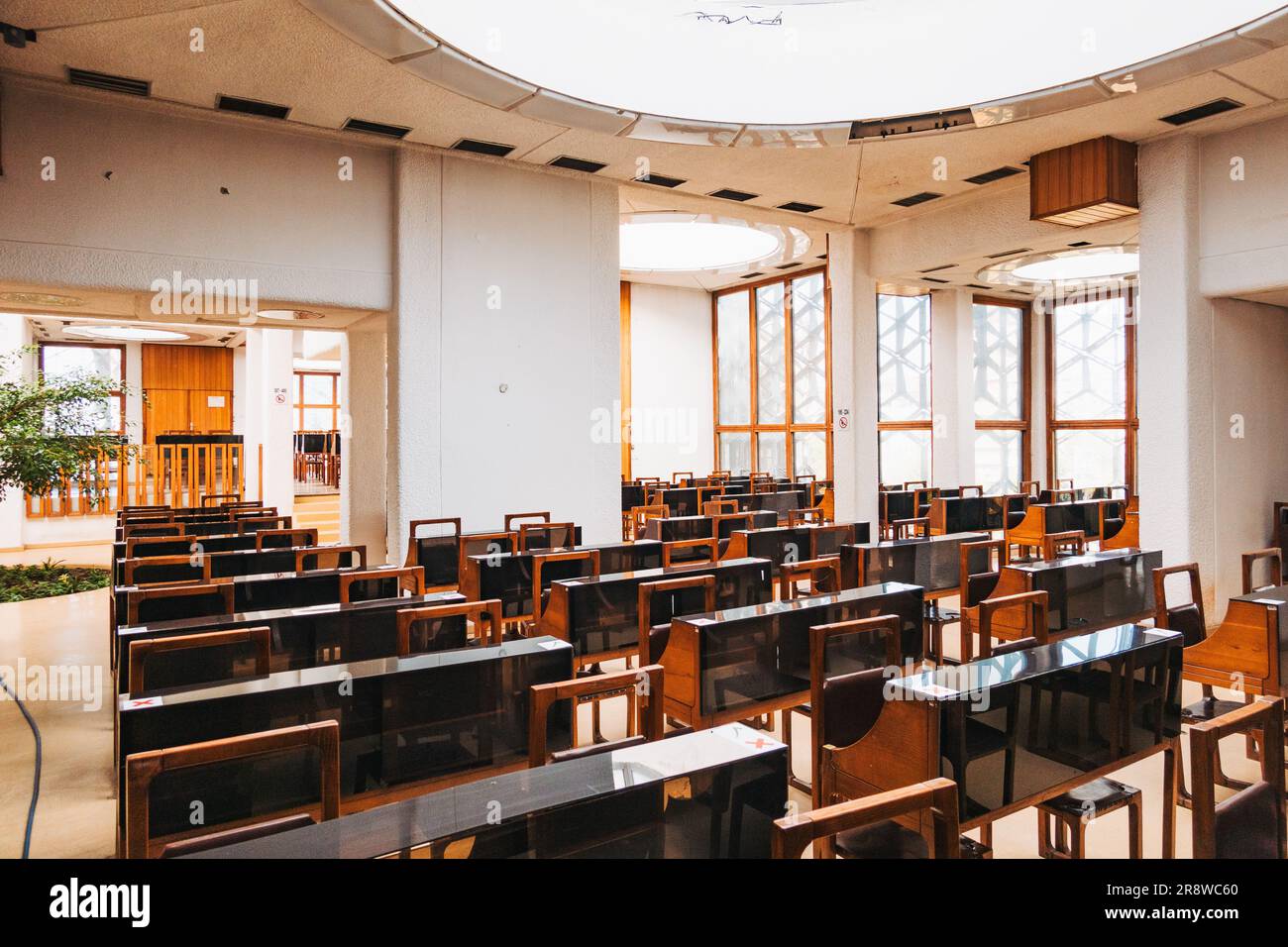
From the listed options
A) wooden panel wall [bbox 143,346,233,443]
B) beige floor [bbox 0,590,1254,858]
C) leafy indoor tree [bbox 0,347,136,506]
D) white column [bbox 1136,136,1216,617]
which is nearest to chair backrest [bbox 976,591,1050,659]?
beige floor [bbox 0,590,1254,858]

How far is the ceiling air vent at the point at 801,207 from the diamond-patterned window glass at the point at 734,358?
6.06 m

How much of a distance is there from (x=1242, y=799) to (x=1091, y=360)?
1293cm

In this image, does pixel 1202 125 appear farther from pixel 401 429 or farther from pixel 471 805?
pixel 471 805

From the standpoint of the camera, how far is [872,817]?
138 cm

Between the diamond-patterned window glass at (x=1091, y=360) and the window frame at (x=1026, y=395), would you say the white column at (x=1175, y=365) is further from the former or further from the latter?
the window frame at (x=1026, y=395)

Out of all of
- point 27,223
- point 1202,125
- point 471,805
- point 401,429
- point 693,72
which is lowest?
point 471,805

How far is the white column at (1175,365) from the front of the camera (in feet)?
21.0

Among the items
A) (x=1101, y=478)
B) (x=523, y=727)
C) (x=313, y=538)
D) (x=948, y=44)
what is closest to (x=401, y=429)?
(x=313, y=538)

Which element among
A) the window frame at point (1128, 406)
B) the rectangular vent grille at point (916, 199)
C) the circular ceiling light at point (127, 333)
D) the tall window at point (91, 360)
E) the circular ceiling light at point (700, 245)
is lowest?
the window frame at point (1128, 406)

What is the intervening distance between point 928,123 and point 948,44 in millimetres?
576

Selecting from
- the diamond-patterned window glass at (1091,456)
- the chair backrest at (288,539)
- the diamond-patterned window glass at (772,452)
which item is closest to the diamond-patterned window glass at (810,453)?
the diamond-patterned window glass at (772,452)

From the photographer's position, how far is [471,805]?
4.89ft

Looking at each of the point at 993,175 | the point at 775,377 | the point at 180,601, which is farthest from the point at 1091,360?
the point at 180,601

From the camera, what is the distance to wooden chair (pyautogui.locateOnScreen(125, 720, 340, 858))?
1.50 metres
